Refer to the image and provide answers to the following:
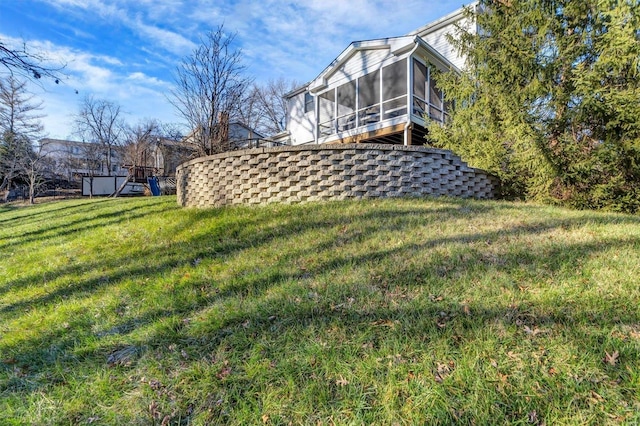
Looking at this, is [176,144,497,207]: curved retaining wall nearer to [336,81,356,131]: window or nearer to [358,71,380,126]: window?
[358,71,380,126]: window

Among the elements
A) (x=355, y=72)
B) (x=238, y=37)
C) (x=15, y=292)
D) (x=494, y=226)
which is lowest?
(x=15, y=292)

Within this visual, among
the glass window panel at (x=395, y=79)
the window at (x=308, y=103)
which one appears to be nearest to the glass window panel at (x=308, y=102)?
the window at (x=308, y=103)

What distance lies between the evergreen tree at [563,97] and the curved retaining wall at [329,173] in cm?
128

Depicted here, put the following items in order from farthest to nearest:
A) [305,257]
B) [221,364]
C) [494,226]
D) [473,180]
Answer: [473,180] → [494,226] → [305,257] → [221,364]

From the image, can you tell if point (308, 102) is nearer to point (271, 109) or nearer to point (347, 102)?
point (347, 102)

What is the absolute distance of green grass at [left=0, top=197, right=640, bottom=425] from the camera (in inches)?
56.4

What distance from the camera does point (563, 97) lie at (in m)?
5.43

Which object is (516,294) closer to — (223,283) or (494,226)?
(494,226)

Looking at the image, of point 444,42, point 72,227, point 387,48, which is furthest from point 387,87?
point 72,227

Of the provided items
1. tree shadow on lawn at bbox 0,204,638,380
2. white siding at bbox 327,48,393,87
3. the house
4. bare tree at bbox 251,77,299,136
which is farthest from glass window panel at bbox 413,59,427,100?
bare tree at bbox 251,77,299,136

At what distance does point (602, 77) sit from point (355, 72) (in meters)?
7.30

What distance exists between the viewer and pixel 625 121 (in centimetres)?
493

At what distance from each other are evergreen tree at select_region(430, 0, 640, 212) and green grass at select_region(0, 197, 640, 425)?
2.05 m

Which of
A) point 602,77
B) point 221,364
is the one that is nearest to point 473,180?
point 602,77
